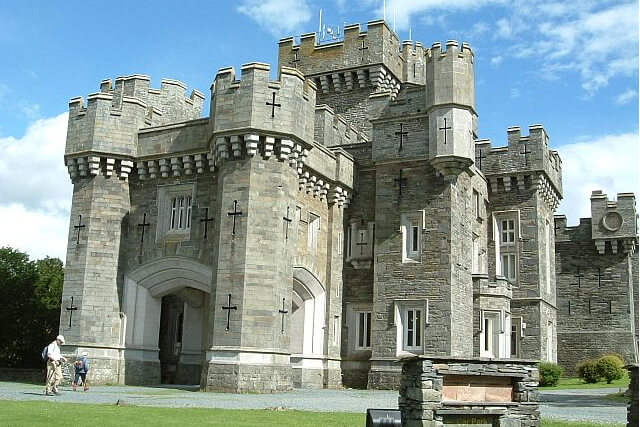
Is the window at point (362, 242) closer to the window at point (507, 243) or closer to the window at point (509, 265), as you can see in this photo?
the window at point (507, 243)

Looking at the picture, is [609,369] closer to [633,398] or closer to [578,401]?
[578,401]

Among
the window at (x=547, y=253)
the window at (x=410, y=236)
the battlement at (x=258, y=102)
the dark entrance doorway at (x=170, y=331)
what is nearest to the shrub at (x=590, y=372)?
the window at (x=547, y=253)

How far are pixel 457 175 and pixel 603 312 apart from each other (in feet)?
54.1

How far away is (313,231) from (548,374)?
11.9 m

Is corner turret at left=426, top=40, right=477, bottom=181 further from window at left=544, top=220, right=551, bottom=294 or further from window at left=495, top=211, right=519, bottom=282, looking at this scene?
window at left=544, top=220, right=551, bottom=294

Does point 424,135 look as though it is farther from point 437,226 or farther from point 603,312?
point 603,312

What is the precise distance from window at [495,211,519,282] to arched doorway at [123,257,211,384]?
45.1ft

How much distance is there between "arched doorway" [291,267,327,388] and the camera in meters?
26.1

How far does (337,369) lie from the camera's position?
27250 millimetres

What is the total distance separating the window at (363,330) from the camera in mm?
27781

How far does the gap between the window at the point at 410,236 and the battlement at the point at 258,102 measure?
5.10 meters

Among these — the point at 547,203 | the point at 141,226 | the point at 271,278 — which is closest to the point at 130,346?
the point at 141,226

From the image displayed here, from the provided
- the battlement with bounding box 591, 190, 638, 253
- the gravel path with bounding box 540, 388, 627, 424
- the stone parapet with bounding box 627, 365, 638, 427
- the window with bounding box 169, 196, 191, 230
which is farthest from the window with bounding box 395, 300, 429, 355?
the battlement with bounding box 591, 190, 638, 253

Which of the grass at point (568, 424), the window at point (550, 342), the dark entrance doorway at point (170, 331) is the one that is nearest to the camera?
the grass at point (568, 424)
